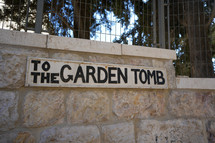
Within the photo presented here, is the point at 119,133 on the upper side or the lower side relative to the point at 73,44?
lower

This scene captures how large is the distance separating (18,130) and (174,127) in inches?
74.6

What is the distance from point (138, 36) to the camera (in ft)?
8.39

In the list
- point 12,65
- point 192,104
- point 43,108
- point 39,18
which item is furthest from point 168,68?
point 12,65

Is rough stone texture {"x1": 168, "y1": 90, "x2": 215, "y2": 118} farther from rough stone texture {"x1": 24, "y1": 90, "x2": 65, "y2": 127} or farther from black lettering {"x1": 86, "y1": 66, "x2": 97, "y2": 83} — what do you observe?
rough stone texture {"x1": 24, "y1": 90, "x2": 65, "y2": 127}

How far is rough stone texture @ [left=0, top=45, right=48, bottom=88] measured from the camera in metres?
1.55

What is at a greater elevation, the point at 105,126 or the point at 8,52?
the point at 8,52

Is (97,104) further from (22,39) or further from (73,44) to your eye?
(22,39)

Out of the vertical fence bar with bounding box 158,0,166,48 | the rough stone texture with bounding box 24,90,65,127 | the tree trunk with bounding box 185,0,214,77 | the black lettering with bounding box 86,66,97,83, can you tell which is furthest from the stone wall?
the tree trunk with bounding box 185,0,214,77

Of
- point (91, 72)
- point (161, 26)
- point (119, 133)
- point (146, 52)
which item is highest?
point (161, 26)

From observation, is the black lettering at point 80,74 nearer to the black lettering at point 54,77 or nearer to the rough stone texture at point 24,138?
the black lettering at point 54,77

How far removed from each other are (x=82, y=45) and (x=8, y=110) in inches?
39.4

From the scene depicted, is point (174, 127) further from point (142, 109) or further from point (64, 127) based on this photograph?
point (64, 127)

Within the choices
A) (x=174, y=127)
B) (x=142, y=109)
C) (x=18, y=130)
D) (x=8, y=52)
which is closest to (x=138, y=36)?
(x=142, y=109)

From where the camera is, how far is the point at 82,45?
73.6 inches
